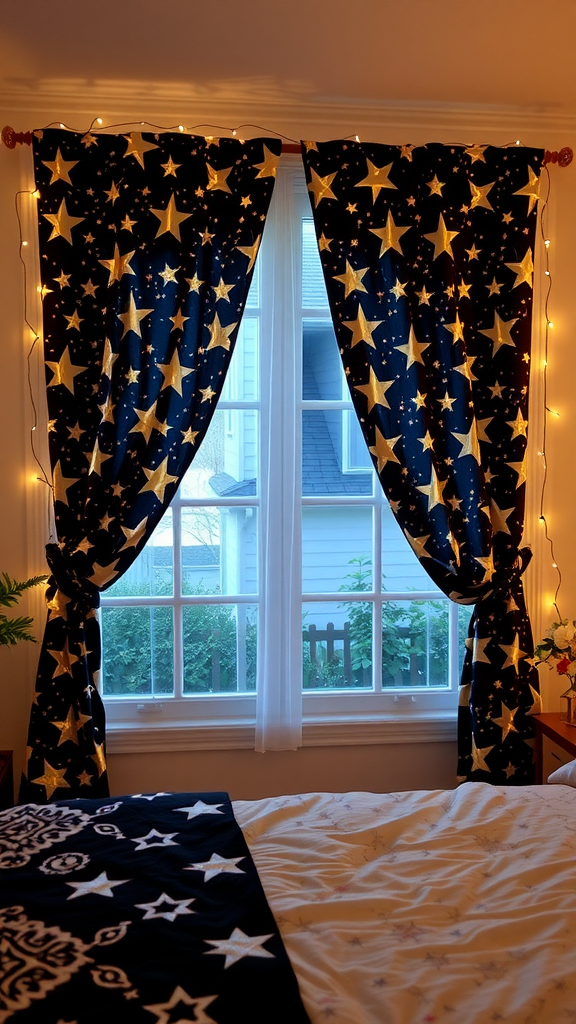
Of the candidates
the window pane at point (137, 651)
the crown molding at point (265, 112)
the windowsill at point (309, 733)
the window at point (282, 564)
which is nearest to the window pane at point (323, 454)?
the window at point (282, 564)

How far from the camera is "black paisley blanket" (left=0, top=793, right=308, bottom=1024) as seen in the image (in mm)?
1343

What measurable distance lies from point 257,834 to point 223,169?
2.17 meters

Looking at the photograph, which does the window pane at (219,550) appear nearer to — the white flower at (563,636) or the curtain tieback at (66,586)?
the curtain tieback at (66,586)

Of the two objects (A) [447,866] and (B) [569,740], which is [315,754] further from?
(A) [447,866]

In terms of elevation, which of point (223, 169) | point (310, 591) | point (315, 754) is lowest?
point (315, 754)

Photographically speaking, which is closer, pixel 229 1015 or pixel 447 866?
pixel 229 1015

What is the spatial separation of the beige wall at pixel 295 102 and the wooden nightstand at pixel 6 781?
17 centimetres

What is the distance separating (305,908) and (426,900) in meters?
0.24

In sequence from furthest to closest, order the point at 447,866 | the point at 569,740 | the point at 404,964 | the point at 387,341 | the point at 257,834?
the point at 387,341 < the point at 569,740 < the point at 257,834 < the point at 447,866 < the point at 404,964

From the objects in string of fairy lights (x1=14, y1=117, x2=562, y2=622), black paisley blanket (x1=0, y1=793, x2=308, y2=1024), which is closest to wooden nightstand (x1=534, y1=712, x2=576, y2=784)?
string of fairy lights (x1=14, y1=117, x2=562, y2=622)

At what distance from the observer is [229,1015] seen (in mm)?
1313

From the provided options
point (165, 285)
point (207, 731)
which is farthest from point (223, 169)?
point (207, 731)

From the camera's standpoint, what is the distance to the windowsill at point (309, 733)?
3.10 meters

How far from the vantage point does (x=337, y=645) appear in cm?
326
